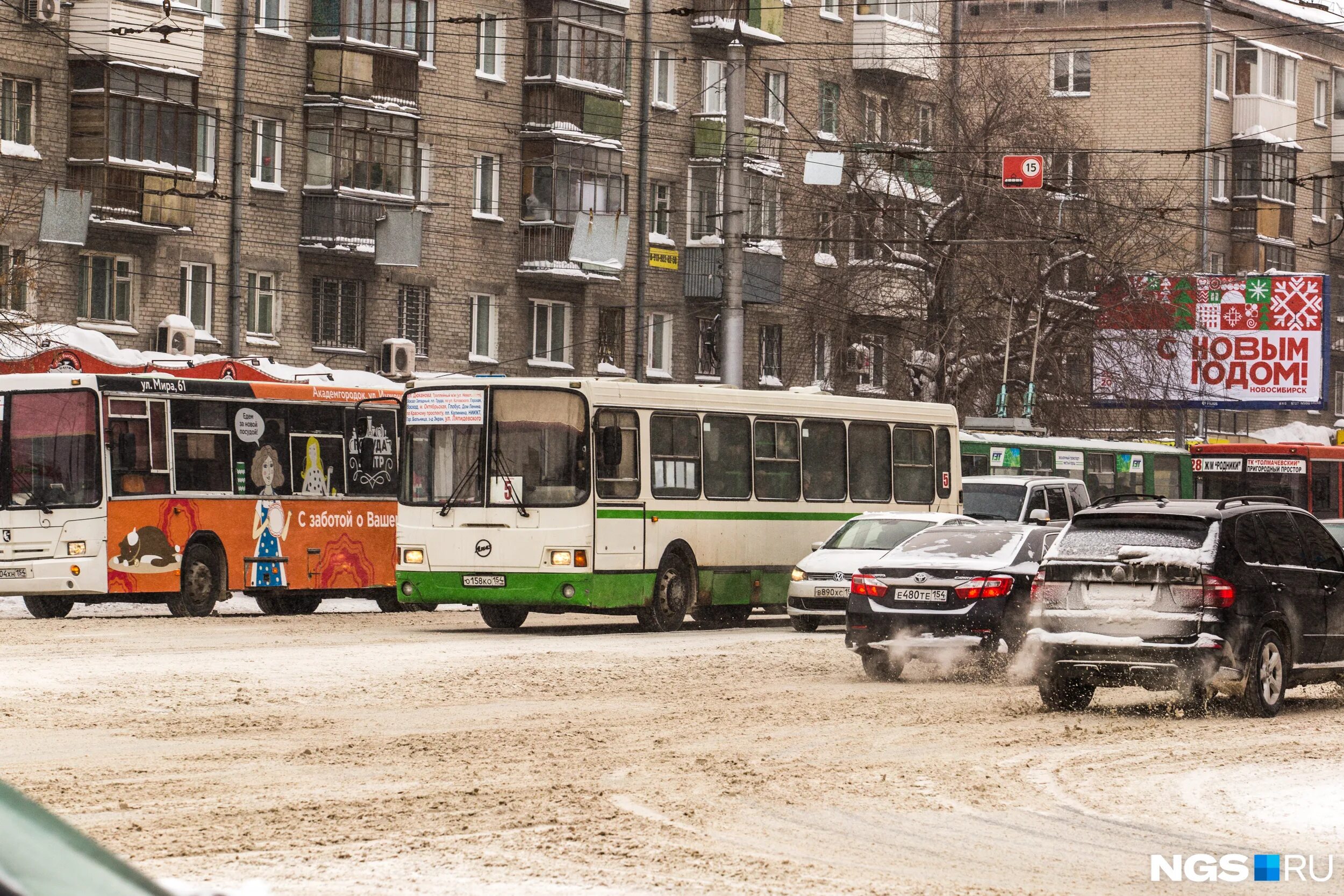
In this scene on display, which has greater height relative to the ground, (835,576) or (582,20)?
(582,20)

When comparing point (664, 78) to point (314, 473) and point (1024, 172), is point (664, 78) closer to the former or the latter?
point (1024, 172)

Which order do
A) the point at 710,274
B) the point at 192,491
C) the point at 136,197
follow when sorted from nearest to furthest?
the point at 192,491
the point at 136,197
the point at 710,274

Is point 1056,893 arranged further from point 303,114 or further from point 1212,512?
point 303,114

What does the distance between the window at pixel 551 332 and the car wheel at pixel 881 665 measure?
99.4 ft

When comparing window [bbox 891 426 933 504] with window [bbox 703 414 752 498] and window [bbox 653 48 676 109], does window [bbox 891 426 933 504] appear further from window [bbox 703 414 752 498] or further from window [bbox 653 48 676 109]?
window [bbox 653 48 676 109]

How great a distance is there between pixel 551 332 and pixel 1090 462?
43.5 feet

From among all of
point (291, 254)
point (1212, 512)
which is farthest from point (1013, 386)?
point (1212, 512)

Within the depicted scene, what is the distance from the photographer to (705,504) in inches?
1067

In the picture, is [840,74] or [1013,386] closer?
[1013,386]

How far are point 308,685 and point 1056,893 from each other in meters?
10.2

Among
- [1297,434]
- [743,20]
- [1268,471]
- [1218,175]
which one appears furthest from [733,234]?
[1218,175]

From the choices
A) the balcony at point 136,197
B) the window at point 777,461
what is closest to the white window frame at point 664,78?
the balcony at point 136,197

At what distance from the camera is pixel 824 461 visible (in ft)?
96.9

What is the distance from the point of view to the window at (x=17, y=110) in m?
38.3
